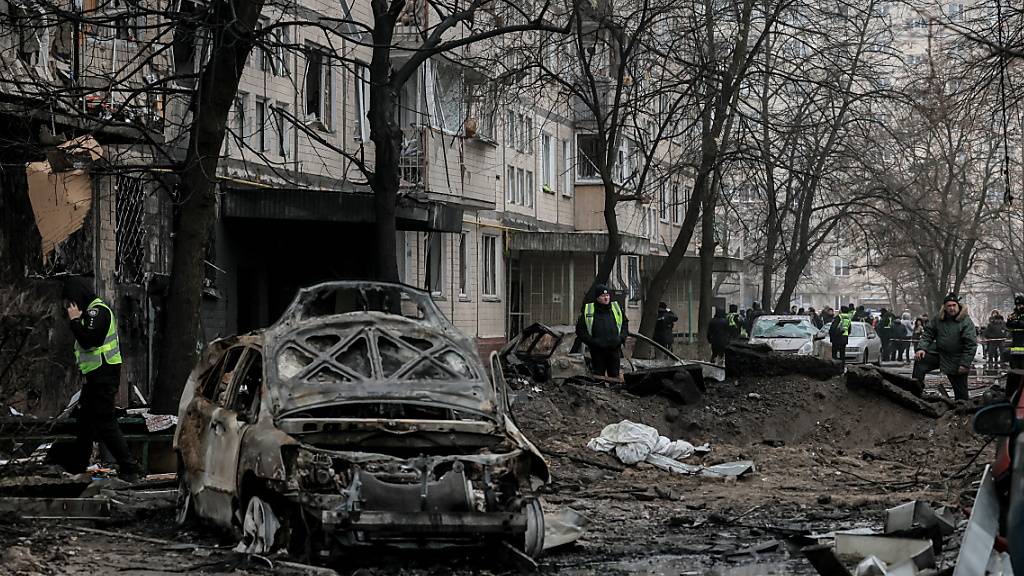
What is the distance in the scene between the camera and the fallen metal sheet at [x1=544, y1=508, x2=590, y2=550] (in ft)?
33.0

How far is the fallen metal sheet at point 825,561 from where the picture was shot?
23.6ft

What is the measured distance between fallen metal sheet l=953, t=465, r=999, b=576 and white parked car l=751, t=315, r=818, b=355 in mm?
29760

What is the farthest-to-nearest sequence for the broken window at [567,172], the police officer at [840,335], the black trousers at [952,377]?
the broken window at [567,172] < the police officer at [840,335] < the black trousers at [952,377]

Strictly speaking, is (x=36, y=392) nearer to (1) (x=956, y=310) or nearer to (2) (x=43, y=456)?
(2) (x=43, y=456)

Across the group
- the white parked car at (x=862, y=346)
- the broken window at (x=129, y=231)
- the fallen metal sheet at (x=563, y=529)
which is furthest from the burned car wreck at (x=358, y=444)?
the white parked car at (x=862, y=346)

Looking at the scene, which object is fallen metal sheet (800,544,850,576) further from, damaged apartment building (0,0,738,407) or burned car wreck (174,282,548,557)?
damaged apartment building (0,0,738,407)

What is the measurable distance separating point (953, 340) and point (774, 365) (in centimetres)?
266

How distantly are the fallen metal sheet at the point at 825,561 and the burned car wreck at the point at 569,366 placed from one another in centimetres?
1263

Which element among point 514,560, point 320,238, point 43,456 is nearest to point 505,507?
point 514,560

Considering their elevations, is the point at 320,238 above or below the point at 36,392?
above

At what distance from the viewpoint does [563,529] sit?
10.2 metres

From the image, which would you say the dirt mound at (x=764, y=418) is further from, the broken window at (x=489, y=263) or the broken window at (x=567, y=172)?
the broken window at (x=567, y=172)

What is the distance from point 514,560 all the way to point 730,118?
Result: 844 inches

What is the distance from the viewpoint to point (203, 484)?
10523 millimetres
